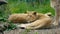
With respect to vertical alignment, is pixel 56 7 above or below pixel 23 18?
above

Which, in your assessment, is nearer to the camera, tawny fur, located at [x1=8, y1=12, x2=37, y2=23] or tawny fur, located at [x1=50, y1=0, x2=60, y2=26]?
tawny fur, located at [x1=50, y1=0, x2=60, y2=26]

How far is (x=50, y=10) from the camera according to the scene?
312 inches

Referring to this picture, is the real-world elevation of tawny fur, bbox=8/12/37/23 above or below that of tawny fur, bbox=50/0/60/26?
below

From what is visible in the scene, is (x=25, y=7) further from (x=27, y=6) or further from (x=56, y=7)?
(x=56, y=7)

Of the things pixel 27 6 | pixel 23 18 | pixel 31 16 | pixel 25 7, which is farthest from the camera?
pixel 27 6

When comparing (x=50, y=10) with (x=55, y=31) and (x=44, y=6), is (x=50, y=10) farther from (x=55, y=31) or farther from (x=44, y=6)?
(x=55, y=31)

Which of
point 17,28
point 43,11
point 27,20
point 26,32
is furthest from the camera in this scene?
point 43,11

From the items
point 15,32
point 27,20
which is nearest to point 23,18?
point 27,20

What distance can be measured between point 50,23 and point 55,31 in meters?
0.57

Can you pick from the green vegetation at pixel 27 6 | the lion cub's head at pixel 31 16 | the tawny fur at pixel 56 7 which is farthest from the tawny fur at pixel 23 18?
the green vegetation at pixel 27 6

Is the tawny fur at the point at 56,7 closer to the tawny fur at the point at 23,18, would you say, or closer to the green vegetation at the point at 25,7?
the tawny fur at the point at 23,18

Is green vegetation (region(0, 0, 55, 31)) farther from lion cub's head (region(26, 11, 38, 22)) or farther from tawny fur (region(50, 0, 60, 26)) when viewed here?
tawny fur (region(50, 0, 60, 26))

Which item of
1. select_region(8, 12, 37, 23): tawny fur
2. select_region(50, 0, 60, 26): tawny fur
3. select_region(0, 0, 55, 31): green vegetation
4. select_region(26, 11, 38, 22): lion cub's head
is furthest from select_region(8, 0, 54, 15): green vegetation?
select_region(50, 0, 60, 26): tawny fur

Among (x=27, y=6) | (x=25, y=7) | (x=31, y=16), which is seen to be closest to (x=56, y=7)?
(x=31, y=16)
